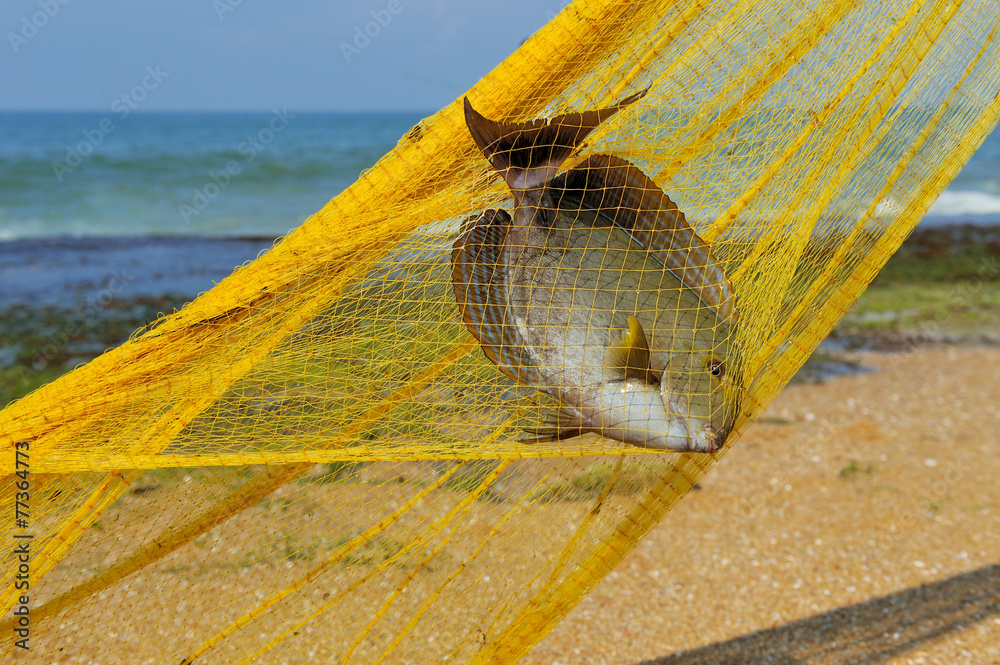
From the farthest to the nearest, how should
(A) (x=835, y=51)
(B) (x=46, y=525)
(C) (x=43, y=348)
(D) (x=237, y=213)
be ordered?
(D) (x=237, y=213) → (C) (x=43, y=348) → (A) (x=835, y=51) → (B) (x=46, y=525)

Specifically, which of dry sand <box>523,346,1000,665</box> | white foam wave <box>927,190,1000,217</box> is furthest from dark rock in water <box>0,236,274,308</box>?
white foam wave <box>927,190,1000,217</box>

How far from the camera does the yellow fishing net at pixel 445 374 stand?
7.60 feet

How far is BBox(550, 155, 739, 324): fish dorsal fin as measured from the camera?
230cm

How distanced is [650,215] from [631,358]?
0.51 m

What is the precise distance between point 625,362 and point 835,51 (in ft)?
4.92

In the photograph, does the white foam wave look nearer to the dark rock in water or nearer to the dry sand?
the dry sand

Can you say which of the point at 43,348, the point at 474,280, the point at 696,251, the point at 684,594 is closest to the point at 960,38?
the point at 696,251

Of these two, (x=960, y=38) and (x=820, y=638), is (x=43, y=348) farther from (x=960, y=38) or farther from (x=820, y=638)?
(x=960, y=38)

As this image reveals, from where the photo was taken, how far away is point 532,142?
2217 millimetres

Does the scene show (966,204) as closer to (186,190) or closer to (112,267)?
(112,267)

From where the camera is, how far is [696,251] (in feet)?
7.67

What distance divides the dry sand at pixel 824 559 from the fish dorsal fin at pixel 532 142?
2381 mm

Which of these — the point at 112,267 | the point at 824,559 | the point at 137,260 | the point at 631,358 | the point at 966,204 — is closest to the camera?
the point at 631,358

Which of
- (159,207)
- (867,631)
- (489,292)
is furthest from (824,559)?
(159,207)
